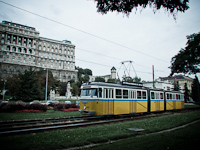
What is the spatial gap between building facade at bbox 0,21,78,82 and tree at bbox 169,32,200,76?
75437mm

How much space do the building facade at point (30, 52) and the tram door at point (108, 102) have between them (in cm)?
8281

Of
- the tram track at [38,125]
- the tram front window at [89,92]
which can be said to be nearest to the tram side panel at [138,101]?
the tram track at [38,125]

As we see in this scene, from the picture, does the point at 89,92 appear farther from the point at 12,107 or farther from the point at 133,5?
the point at 12,107

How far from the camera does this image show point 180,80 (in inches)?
4178

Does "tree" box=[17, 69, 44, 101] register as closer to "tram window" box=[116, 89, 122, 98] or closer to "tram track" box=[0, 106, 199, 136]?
"tram track" box=[0, 106, 199, 136]

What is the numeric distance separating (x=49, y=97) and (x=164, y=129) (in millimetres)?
57145

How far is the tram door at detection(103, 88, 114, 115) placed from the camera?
49.4 feet

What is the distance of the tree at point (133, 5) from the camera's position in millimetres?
8461

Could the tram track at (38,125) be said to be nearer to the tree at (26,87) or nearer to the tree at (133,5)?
the tree at (133,5)

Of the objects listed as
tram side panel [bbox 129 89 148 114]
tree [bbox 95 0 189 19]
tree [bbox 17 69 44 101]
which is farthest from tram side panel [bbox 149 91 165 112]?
tree [bbox 17 69 44 101]

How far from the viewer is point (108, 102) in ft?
50.1

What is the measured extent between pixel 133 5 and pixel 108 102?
9.06 m

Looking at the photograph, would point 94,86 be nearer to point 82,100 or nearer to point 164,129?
point 82,100

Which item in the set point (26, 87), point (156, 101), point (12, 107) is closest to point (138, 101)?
point (156, 101)
